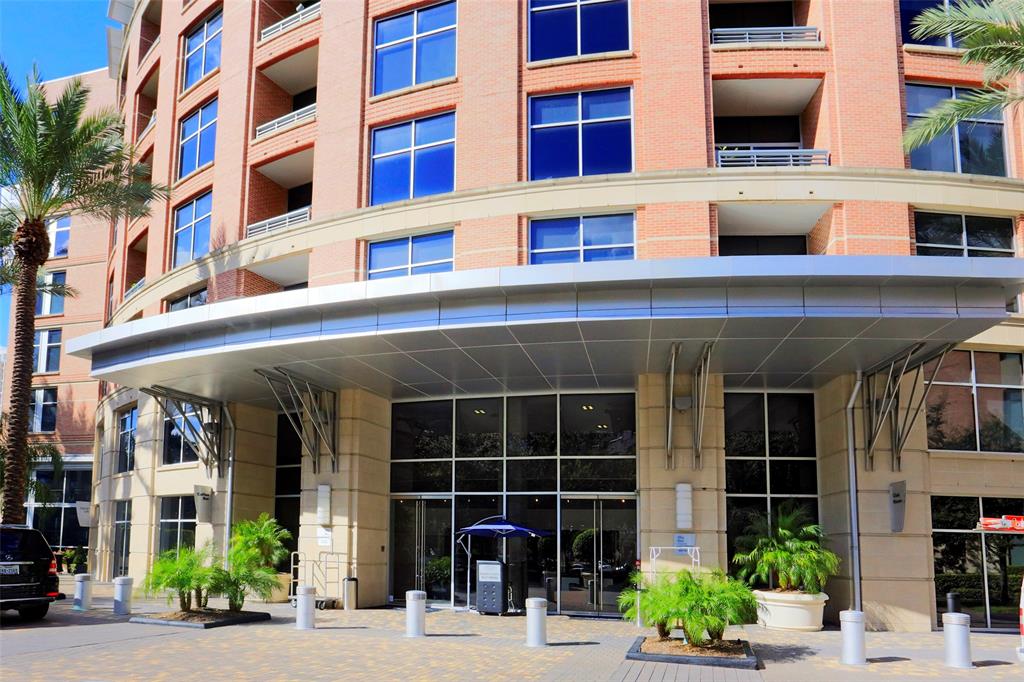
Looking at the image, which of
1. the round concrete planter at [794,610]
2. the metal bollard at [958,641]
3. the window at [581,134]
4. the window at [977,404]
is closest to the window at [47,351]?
the window at [581,134]

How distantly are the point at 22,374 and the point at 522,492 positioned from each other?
14420 mm

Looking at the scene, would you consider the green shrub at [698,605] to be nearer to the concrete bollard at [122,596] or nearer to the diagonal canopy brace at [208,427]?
the concrete bollard at [122,596]

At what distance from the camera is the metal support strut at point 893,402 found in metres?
19.9

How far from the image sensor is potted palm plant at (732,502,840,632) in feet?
63.1

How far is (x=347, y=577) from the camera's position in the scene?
23172 mm

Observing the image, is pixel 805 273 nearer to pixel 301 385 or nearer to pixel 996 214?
pixel 996 214

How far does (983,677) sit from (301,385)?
53.5 feet

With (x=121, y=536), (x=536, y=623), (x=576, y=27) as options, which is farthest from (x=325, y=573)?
(x=576, y=27)

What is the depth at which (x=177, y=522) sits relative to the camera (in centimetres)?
2905

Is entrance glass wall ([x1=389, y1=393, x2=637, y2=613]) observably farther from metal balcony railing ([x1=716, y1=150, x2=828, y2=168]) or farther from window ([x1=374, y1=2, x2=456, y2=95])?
window ([x1=374, y1=2, x2=456, y2=95])

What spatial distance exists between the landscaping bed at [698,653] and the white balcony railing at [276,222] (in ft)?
51.8

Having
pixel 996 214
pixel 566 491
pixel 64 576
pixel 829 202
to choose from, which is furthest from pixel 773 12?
pixel 64 576

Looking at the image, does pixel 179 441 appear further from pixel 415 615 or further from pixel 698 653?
pixel 698 653

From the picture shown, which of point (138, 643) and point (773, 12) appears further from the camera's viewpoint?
point (773, 12)
